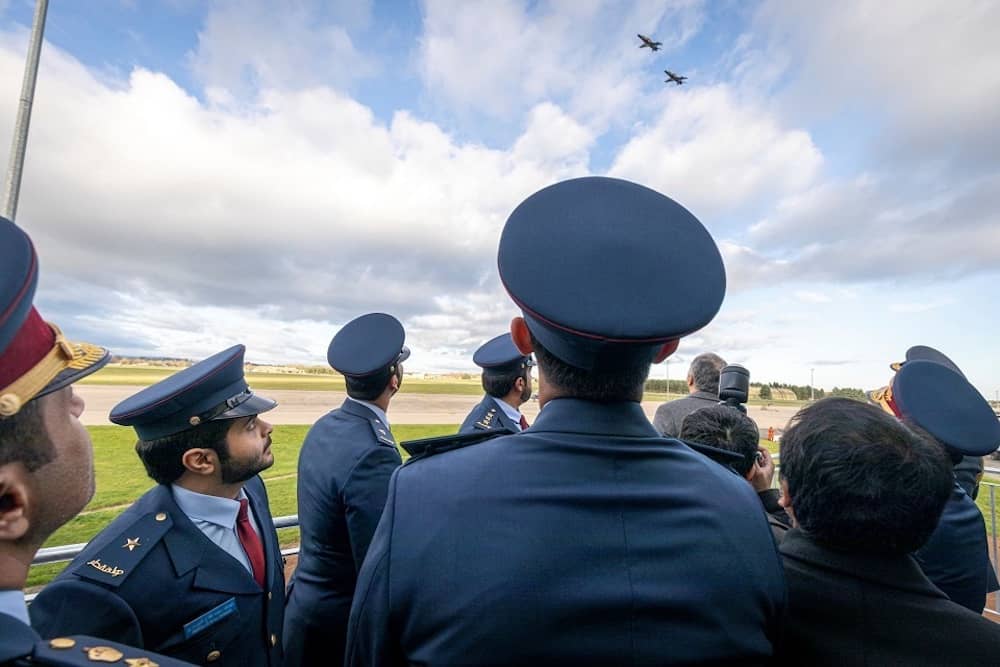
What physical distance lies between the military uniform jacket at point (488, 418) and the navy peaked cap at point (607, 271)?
3237 mm

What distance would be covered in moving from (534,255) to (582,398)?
378mm

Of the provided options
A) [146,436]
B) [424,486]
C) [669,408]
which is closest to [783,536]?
[424,486]

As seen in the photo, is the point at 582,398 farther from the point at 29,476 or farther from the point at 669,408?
the point at 669,408

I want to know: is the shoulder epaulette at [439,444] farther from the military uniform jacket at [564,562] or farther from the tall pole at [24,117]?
the tall pole at [24,117]

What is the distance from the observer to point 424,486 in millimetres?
1186

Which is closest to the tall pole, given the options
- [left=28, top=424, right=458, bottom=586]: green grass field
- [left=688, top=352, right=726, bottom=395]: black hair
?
[left=28, top=424, right=458, bottom=586]: green grass field

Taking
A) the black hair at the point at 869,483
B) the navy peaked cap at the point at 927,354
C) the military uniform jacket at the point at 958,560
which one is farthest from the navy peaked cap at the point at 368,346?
the navy peaked cap at the point at 927,354

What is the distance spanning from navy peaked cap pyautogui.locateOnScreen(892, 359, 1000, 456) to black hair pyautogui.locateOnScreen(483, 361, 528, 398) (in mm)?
2786

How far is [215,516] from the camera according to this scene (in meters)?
2.37

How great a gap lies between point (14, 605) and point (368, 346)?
2.72 meters

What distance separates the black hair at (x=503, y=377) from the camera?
4.66 metres

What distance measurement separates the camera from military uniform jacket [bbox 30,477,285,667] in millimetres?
1743

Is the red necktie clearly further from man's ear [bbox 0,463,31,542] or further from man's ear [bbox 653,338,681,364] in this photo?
man's ear [bbox 653,338,681,364]

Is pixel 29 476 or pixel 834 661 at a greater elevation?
pixel 29 476
